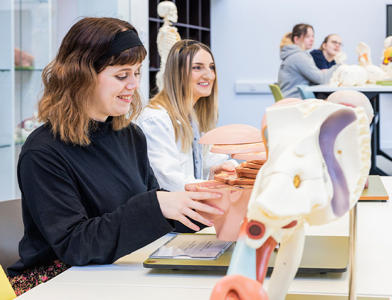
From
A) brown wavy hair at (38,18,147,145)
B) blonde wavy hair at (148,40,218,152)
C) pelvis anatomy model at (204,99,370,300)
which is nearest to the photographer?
pelvis anatomy model at (204,99,370,300)

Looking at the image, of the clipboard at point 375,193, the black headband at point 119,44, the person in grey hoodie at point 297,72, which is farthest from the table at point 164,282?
the person in grey hoodie at point 297,72

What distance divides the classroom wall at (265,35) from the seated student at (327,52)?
0.84 m

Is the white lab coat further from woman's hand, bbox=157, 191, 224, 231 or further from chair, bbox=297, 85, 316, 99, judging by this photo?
chair, bbox=297, 85, 316, 99

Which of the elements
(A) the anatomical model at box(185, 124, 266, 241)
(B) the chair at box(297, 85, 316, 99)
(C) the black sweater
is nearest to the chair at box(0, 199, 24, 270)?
(C) the black sweater

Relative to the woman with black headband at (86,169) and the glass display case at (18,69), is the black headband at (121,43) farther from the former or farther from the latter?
the glass display case at (18,69)

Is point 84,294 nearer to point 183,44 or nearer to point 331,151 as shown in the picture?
point 331,151

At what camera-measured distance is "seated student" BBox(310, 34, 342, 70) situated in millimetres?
7828

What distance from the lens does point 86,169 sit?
4.56 feet

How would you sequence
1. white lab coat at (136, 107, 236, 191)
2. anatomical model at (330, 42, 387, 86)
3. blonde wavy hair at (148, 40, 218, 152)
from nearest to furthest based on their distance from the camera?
white lab coat at (136, 107, 236, 191) → blonde wavy hair at (148, 40, 218, 152) → anatomical model at (330, 42, 387, 86)

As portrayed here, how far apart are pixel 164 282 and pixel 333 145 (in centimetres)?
52

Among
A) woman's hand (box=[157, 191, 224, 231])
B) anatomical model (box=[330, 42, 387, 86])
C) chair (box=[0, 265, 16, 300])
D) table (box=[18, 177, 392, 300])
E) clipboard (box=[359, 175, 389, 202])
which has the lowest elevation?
chair (box=[0, 265, 16, 300])

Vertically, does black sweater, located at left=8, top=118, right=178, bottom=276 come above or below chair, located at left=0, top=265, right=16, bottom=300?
above

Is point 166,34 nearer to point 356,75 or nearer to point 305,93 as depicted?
point 305,93

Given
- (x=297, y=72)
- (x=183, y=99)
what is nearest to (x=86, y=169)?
(x=183, y=99)
